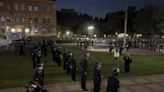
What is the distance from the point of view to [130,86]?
15703 mm

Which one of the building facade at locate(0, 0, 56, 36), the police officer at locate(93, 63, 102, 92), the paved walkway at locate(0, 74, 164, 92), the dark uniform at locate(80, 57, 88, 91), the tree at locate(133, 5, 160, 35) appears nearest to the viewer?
the police officer at locate(93, 63, 102, 92)

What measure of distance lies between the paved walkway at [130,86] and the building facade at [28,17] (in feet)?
206

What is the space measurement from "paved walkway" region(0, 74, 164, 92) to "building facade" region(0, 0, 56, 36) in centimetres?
6268

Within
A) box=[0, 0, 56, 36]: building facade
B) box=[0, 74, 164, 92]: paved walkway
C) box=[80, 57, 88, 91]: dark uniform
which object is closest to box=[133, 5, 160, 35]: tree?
box=[0, 0, 56, 36]: building facade

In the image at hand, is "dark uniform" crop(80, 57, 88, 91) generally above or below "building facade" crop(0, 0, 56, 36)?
below

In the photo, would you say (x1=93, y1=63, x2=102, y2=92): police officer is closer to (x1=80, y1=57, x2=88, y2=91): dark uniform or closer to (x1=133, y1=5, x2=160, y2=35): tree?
(x1=80, y1=57, x2=88, y2=91): dark uniform

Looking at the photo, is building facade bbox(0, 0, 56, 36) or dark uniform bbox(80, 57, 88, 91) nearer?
dark uniform bbox(80, 57, 88, 91)

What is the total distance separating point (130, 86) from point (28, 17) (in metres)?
68.3

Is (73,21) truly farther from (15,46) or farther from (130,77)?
(130,77)

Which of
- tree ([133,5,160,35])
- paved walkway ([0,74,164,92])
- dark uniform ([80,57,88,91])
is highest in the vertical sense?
tree ([133,5,160,35])

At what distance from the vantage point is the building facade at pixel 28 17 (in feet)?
252

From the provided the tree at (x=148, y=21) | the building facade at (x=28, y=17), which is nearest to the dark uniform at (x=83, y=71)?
the building facade at (x=28, y=17)

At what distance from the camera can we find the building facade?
76.9 meters

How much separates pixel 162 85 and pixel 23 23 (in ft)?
222
